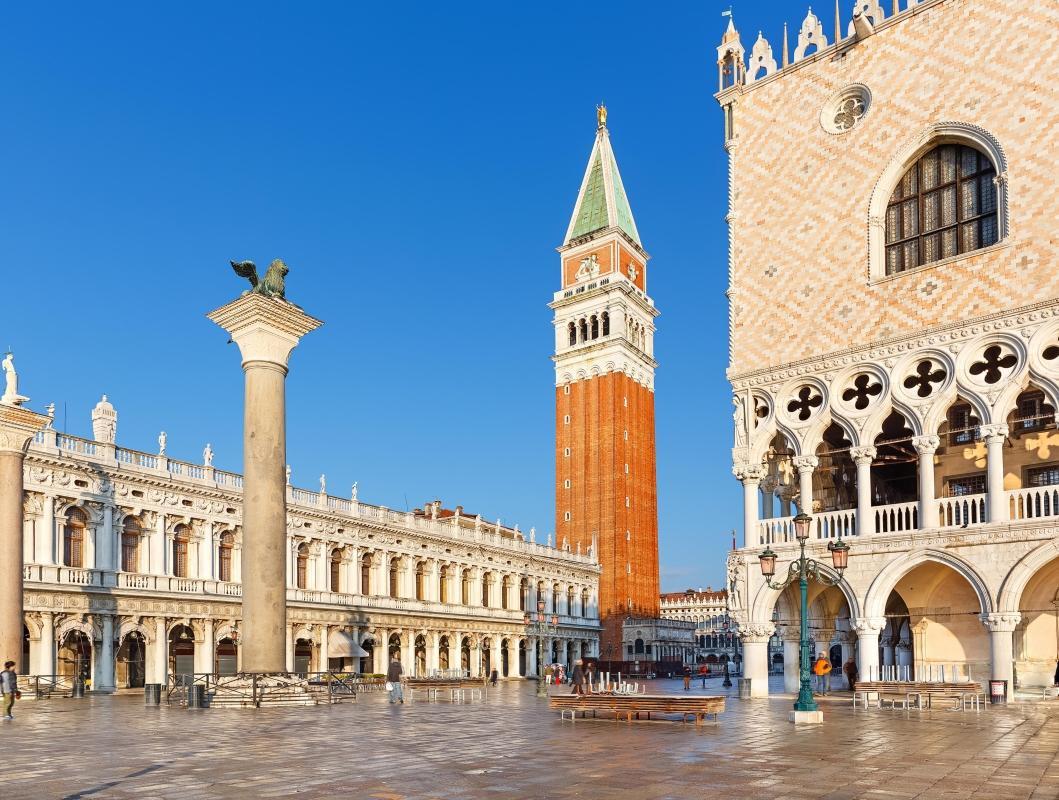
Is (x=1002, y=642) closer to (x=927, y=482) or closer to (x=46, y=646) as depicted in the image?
(x=927, y=482)

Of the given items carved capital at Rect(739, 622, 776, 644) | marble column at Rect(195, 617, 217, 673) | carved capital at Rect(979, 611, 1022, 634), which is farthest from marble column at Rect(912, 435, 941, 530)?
marble column at Rect(195, 617, 217, 673)

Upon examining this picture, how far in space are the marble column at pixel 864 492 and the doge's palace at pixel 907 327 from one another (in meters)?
0.06

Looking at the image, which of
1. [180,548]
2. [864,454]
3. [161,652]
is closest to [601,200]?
[180,548]

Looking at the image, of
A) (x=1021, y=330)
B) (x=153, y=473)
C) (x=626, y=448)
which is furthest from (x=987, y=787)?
(x=626, y=448)

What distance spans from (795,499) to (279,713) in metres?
17.7

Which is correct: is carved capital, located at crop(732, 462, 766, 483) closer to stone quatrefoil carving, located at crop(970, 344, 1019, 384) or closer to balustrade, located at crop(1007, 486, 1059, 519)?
stone quatrefoil carving, located at crop(970, 344, 1019, 384)

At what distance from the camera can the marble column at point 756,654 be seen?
29.7 meters

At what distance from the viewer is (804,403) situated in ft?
99.0

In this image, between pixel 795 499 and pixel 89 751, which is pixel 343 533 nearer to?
pixel 795 499

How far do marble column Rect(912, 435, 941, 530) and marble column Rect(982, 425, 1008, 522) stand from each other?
130 centimetres

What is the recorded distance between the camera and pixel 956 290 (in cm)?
2731

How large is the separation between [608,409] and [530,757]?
70.9 m

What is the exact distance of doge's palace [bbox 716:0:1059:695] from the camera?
1026 inches

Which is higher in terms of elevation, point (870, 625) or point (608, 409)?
point (608, 409)
